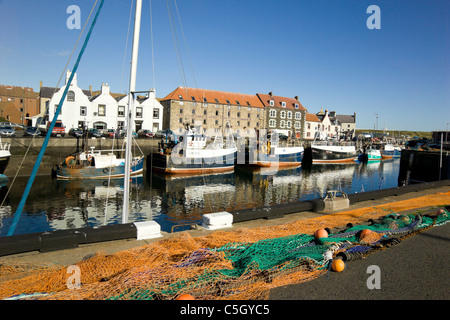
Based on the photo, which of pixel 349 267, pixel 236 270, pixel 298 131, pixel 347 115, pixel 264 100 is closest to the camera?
pixel 236 270

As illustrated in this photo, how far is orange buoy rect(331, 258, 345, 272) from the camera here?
16.3ft

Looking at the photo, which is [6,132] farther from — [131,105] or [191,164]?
[131,105]

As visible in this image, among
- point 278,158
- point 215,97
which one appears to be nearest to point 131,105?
point 278,158

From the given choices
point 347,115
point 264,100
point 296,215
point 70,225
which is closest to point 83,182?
point 70,225

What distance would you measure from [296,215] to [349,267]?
378 cm

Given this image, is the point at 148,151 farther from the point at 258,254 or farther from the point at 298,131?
the point at 298,131

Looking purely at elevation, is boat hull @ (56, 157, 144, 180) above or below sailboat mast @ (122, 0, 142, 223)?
below

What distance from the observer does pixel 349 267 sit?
5191 millimetres

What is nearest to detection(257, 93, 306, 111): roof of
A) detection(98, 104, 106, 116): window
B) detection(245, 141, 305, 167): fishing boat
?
detection(245, 141, 305, 167): fishing boat

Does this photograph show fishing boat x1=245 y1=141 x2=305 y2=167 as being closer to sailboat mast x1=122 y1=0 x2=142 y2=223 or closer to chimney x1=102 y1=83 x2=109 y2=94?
chimney x1=102 y1=83 x2=109 y2=94

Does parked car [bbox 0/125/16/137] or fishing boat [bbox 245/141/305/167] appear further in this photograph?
fishing boat [bbox 245/141/305/167]

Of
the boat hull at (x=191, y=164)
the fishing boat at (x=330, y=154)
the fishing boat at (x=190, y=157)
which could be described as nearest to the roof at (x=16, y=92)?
the boat hull at (x=191, y=164)

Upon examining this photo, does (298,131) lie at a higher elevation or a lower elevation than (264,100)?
lower

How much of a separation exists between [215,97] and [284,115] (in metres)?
17.2
